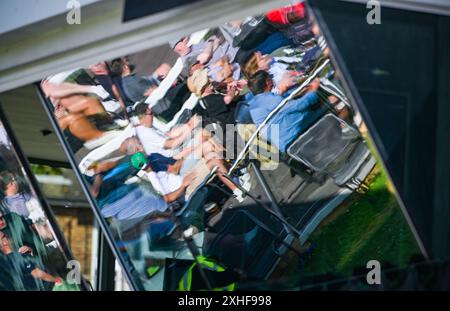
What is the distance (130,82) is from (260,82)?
1.17m

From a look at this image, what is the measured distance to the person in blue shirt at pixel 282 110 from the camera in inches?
220

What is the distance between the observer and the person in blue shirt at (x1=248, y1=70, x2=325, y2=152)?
5.58 m

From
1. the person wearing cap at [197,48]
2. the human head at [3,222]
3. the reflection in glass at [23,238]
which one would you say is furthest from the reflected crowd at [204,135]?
the human head at [3,222]

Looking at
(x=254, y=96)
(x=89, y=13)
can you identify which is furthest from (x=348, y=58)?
(x=89, y=13)

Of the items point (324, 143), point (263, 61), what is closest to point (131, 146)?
point (263, 61)

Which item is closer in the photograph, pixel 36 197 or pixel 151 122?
pixel 151 122

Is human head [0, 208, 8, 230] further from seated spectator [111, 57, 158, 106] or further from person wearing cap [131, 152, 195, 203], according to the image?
seated spectator [111, 57, 158, 106]

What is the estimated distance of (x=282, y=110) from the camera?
5715 mm

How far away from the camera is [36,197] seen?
311 inches

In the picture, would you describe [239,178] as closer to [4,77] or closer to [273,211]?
[273,211]

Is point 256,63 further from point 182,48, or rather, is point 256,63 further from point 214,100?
point 182,48
